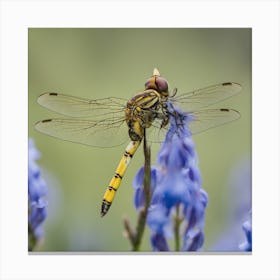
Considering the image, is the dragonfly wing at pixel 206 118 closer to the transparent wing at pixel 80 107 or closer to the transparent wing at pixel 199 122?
the transparent wing at pixel 199 122

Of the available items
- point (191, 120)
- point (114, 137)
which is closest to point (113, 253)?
point (114, 137)

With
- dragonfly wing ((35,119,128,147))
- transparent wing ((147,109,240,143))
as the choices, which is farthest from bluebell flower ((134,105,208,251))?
dragonfly wing ((35,119,128,147))

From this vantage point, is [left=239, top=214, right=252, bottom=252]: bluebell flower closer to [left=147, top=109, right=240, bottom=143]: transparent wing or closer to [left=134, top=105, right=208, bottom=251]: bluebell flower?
[left=134, top=105, right=208, bottom=251]: bluebell flower

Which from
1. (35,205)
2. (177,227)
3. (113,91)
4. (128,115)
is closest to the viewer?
(177,227)

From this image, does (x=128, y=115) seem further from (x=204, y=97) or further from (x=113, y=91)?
(x=204, y=97)
